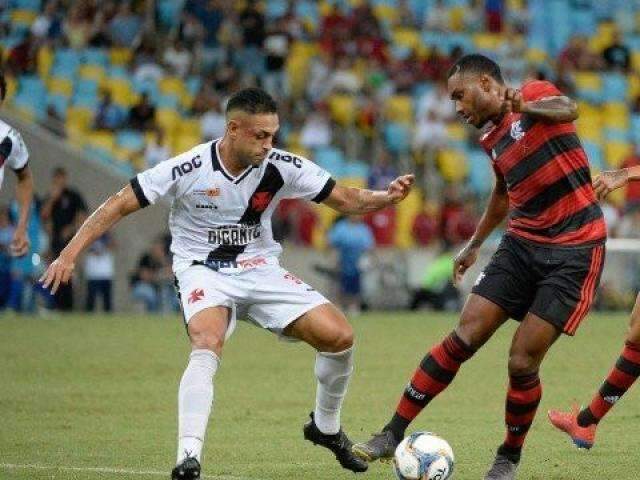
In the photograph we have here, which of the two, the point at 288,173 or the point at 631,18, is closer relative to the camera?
the point at 288,173

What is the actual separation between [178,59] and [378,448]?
19324 millimetres

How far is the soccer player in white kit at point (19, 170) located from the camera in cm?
1191

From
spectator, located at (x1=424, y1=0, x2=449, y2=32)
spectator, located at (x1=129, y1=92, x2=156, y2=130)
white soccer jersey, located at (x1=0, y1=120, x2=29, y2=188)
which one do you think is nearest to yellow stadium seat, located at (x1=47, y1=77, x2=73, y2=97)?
spectator, located at (x1=129, y1=92, x2=156, y2=130)

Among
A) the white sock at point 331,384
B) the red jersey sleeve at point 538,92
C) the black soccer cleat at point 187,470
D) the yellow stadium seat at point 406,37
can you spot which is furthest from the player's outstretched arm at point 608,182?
the yellow stadium seat at point 406,37

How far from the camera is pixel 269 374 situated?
1513 centimetres

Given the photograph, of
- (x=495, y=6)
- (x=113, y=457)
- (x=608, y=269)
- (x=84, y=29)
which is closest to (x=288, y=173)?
(x=113, y=457)

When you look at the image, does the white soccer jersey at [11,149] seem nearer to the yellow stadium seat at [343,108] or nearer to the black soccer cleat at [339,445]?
the black soccer cleat at [339,445]

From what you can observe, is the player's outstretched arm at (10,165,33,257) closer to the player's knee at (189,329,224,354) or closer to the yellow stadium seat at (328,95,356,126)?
the player's knee at (189,329,224,354)

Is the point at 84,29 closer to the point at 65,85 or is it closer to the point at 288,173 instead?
the point at 65,85

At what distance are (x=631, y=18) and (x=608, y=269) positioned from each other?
27.4 feet

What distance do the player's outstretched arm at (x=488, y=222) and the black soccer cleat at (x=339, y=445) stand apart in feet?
4.01

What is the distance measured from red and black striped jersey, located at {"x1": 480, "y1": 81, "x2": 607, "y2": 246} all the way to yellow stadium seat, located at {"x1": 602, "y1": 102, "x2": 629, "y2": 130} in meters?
20.8

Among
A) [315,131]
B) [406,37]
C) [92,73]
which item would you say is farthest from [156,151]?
[406,37]

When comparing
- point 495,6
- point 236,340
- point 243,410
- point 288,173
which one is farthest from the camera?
point 495,6
